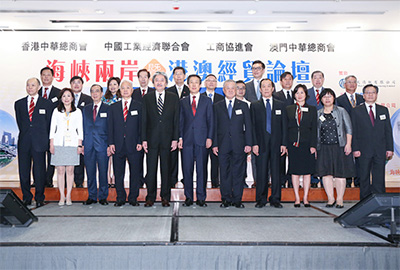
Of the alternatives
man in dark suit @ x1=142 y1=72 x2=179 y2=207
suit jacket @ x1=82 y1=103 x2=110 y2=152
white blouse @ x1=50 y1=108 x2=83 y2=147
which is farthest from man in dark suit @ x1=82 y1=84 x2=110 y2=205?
man in dark suit @ x1=142 y1=72 x2=179 y2=207

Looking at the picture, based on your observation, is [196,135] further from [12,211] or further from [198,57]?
[198,57]

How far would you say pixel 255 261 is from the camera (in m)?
2.40

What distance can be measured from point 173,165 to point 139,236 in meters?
1.83

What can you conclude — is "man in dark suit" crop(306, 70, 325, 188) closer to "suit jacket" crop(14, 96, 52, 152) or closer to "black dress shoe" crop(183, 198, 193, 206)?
"black dress shoe" crop(183, 198, 193, 206)

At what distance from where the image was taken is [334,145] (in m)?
3.98

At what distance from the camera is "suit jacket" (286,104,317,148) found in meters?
3.97

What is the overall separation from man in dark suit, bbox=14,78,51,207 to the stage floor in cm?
53

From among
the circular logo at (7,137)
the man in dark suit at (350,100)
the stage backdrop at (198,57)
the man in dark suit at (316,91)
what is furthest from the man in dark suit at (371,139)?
the circular logo at (7,137)

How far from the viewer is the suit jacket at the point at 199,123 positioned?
3953mm

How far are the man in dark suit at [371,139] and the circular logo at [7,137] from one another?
18.8ft

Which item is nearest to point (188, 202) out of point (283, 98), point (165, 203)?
point (165, 203)

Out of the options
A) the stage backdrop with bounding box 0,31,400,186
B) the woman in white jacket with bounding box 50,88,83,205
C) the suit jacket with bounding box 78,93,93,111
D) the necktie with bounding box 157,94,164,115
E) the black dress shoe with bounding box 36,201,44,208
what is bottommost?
the black dress shoe with bounding box 36,201,44,208

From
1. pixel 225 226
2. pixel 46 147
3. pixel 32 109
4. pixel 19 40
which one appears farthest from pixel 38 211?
pixel 19 40

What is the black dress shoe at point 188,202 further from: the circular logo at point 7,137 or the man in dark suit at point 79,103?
the circular logo at point 7,137
